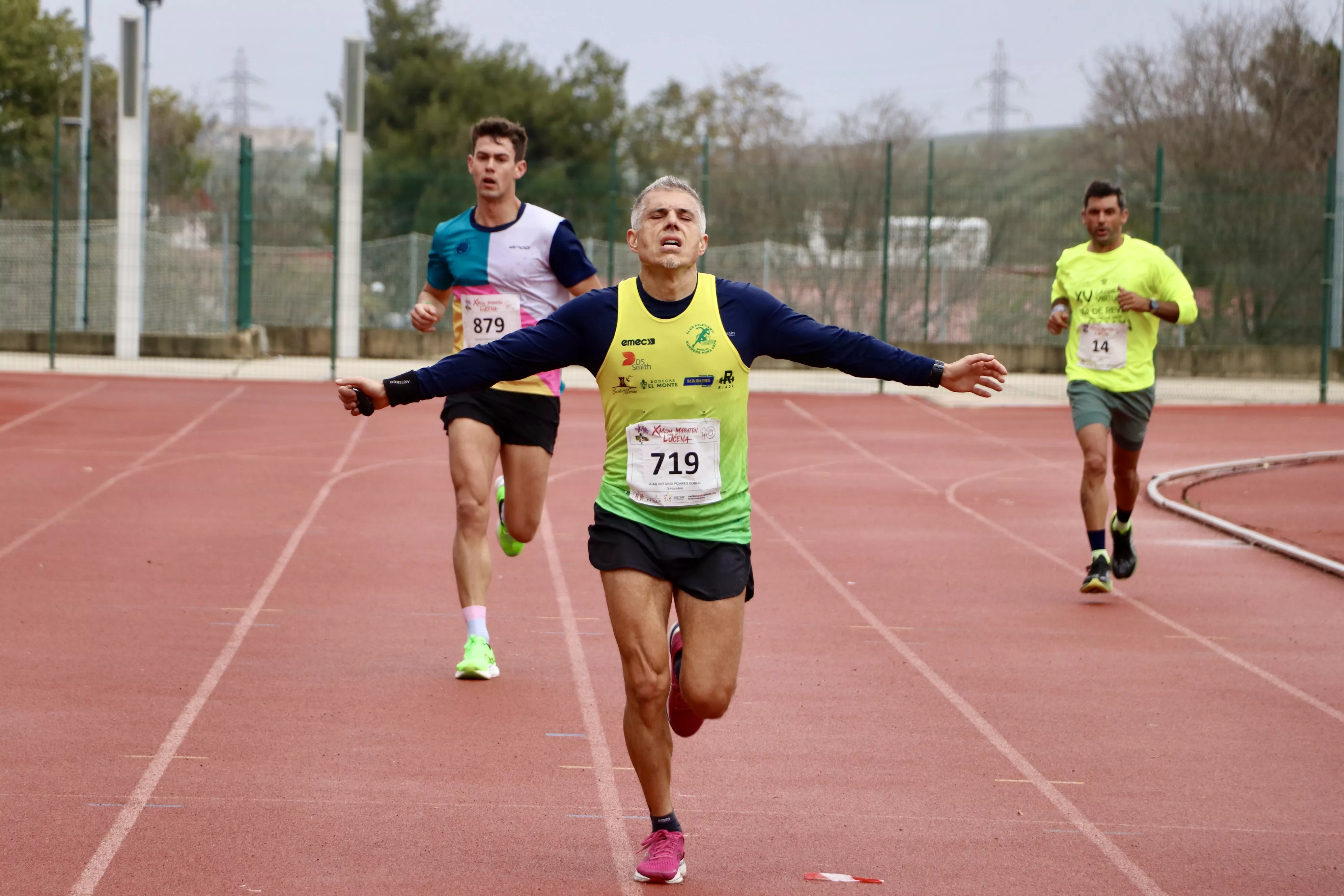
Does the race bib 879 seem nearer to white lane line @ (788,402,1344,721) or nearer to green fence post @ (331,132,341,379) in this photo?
white lane line @ (788,402,1344,721)

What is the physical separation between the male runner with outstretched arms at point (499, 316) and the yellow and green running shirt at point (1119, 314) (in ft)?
10.5

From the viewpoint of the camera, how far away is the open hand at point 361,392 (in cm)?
471

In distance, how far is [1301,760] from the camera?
235 inches

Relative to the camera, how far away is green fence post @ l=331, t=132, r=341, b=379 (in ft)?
69.5

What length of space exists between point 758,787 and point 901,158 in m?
39.3

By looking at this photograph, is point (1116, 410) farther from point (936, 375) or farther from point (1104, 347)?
point (936, 375)

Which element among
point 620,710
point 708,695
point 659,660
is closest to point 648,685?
point 659,660

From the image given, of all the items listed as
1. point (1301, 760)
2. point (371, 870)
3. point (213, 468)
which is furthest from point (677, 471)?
point (213, 468)

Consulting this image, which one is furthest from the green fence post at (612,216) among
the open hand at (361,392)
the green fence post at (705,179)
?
the open hand at (361,392)

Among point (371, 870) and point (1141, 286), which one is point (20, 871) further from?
point (1141, 286)

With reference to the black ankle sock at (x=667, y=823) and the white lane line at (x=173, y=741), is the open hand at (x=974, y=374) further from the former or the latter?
the white lane line at (x=173, y=741)

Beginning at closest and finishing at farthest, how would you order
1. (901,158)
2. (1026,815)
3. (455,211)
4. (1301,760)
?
(1026,815) < (1301,760) < (455,211) < (901,158)

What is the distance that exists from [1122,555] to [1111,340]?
1195 mm

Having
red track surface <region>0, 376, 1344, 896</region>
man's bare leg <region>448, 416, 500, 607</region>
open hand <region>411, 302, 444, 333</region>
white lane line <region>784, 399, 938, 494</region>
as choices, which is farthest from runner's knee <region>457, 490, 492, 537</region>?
white lane line <region>784, 399, 938, 494</region>
